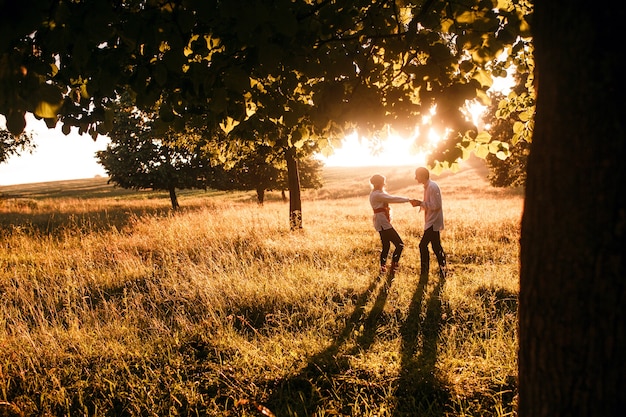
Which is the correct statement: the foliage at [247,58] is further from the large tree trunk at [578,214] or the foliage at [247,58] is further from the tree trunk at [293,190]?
the tree trunk at [293,190]

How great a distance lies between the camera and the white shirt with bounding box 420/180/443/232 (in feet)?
22.5

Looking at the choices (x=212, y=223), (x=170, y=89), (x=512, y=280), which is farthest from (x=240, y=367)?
(x=212, y=223)

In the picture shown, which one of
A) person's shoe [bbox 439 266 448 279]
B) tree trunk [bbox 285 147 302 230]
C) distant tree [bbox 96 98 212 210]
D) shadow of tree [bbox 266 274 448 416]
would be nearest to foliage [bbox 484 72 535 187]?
person's shoe [bbox 439 266 448 279]

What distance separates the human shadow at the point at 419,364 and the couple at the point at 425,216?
1.71 m

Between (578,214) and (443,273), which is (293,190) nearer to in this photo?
(443,273)

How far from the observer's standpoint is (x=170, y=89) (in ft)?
9.18

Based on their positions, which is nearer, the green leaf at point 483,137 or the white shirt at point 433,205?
the green leaf at point 483,137

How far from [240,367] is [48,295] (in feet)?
13.3

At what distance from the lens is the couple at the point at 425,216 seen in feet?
22.6

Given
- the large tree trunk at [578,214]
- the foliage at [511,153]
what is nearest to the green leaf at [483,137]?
the large tree trunk at [578,214]

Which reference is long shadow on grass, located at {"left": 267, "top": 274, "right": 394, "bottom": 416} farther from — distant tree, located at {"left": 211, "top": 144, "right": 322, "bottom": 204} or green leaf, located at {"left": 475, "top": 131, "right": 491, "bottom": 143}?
distant tree, located at {"left": 211, "top": 144, "right": 322, "bottom": 204}

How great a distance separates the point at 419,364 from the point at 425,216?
12.8ft

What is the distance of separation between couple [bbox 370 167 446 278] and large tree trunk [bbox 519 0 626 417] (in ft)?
17.4

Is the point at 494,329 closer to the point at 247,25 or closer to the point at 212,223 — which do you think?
the point at 247,25
